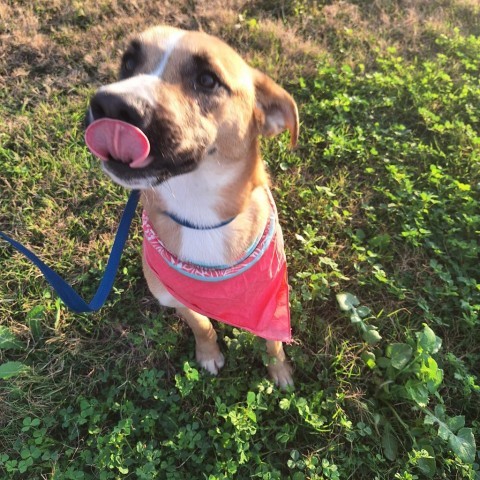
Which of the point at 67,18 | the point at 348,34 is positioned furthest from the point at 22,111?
the point at 348,34

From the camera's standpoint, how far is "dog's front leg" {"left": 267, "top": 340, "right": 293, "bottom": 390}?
118 inches

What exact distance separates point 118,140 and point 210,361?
1.91 meters

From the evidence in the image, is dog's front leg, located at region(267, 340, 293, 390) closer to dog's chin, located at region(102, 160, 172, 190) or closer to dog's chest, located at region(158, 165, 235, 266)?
dog's chest, located at region(158, 165, 235, 266)

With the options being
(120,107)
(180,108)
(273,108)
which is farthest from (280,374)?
(120,107)

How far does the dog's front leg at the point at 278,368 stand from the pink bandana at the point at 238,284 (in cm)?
28

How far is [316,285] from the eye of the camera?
3.36 metres

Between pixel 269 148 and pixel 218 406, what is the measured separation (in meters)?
2.42

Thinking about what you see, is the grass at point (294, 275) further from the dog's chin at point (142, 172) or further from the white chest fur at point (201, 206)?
the dog's chin at point (142, 172)

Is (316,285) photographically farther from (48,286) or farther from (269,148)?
(48,286)

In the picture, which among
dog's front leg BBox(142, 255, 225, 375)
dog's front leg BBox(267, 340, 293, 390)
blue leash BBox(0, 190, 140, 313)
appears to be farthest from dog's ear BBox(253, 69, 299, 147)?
dog's front leg BBox(267, 340, 293, 390)

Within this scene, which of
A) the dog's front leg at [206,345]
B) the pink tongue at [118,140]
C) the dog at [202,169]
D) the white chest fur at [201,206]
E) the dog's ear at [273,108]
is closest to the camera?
the pink tongue at [118,140]

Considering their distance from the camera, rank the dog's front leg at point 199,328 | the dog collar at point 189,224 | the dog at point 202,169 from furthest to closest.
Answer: the dog's front leg at point 199,328 < the dog collar at point 189,224 < the dog at point 202,169

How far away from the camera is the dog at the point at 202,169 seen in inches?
68.3

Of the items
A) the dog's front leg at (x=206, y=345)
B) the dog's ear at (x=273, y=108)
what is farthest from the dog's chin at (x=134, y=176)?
the dog's front leg at (x=206, y=345)
